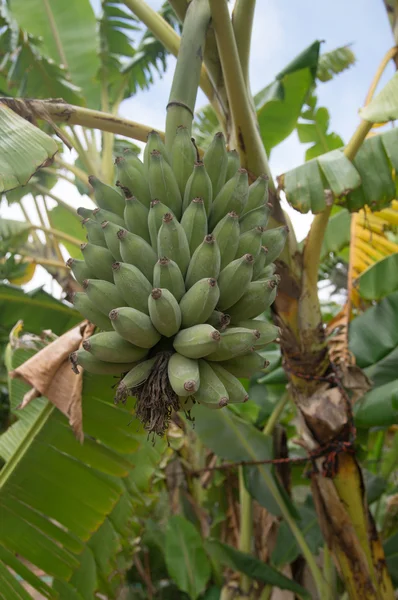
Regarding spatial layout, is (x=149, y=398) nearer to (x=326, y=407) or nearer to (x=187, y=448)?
(x=326, y=407)

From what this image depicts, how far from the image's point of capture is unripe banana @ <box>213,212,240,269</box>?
739mm

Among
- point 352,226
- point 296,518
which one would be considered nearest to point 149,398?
point 296,518

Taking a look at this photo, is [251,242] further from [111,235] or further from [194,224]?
[111,235]

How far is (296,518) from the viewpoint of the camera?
1.75 meters

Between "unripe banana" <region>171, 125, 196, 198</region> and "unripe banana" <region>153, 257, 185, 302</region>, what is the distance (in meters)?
0.22

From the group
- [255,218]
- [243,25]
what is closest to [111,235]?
[255,218]

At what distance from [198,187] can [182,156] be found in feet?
0.27

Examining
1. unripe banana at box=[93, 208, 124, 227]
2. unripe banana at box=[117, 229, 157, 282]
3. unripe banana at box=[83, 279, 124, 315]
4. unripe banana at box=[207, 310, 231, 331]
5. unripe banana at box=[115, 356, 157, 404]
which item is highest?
unripe banana at box=[93, 208, 124, 227]

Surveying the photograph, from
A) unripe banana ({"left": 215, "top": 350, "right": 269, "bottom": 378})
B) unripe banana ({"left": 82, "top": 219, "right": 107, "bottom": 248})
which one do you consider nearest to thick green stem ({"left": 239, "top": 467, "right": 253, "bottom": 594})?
unripe banana ({"left": 215, "top": 350, "right": 269, "bottom": 378})

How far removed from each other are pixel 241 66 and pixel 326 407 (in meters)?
0.97

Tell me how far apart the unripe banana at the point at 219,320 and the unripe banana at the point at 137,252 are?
12 cm

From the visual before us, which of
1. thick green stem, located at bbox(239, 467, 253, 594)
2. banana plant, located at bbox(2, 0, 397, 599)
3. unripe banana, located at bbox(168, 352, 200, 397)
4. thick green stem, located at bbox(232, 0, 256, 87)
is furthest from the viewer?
thick green stem, located at bbox(239, 467, 253, 594)

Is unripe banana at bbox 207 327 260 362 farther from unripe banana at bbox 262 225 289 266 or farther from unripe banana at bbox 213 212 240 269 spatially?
unripe banana at bbox 262 225 289 266

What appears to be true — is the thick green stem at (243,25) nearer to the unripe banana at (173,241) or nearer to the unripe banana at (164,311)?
the unripe banana at (173,241)
